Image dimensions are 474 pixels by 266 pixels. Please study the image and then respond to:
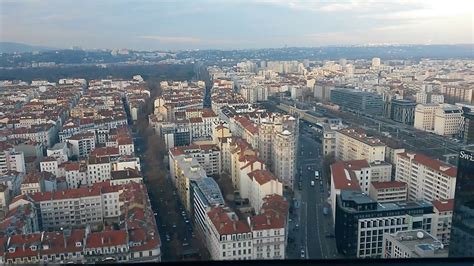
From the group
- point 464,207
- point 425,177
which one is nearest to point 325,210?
point 425,177

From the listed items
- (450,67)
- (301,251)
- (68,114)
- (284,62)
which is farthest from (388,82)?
(301,251)

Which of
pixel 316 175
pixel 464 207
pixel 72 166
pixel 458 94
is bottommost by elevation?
pixel 316 175

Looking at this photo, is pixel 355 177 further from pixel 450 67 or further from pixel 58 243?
pixel 450 67

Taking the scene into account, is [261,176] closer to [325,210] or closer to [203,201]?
[325,210]

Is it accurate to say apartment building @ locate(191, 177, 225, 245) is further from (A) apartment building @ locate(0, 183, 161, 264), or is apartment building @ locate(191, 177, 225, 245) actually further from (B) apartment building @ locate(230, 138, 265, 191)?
(B) apartment building @ locate(230, 138, 265, 191)

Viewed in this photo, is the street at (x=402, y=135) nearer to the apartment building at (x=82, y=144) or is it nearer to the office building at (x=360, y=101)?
the office building at (x=360, y=101)

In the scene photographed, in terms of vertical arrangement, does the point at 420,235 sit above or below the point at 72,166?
above
